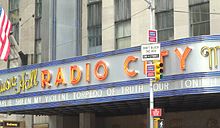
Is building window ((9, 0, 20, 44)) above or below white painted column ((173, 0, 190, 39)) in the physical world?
above

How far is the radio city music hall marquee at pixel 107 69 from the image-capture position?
24.2m

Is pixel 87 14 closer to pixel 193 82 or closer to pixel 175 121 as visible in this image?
pixel 175 121

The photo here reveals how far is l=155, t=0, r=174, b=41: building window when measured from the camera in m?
32.7

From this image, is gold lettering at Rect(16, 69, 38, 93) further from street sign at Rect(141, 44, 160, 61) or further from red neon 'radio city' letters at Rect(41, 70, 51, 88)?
street sign at Rect(141, 44, 160, 61)

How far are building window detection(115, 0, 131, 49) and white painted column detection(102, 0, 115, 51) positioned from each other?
0.30 m

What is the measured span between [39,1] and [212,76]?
898 inches

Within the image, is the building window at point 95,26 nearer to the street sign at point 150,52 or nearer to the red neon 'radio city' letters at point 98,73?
the red neon 'radio city' letters at point 98,73

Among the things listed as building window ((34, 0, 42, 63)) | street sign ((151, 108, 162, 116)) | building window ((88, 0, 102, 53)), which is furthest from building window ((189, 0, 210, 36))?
building window ((34, 0, 42, 63))

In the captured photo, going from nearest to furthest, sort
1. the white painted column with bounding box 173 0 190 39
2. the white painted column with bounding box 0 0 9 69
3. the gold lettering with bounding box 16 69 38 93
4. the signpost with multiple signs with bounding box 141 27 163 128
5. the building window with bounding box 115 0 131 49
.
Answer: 1. the signpost with multiple signs with bounding box 141 27 163 128
2. the white painted column with bounding box 173 0 190 39
3. the gold lettering with bounding box 16 69 38 93
4. the building window with bounding box 115 0 131 49
5. the white painted column with bounding box 0 0 9 69

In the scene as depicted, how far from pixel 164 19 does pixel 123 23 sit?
3.82 m

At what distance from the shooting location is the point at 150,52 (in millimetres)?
23906

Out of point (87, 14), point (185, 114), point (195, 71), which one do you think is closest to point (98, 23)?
point (87, 14)

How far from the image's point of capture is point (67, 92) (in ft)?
98.8

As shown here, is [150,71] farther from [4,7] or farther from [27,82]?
[4,7]
